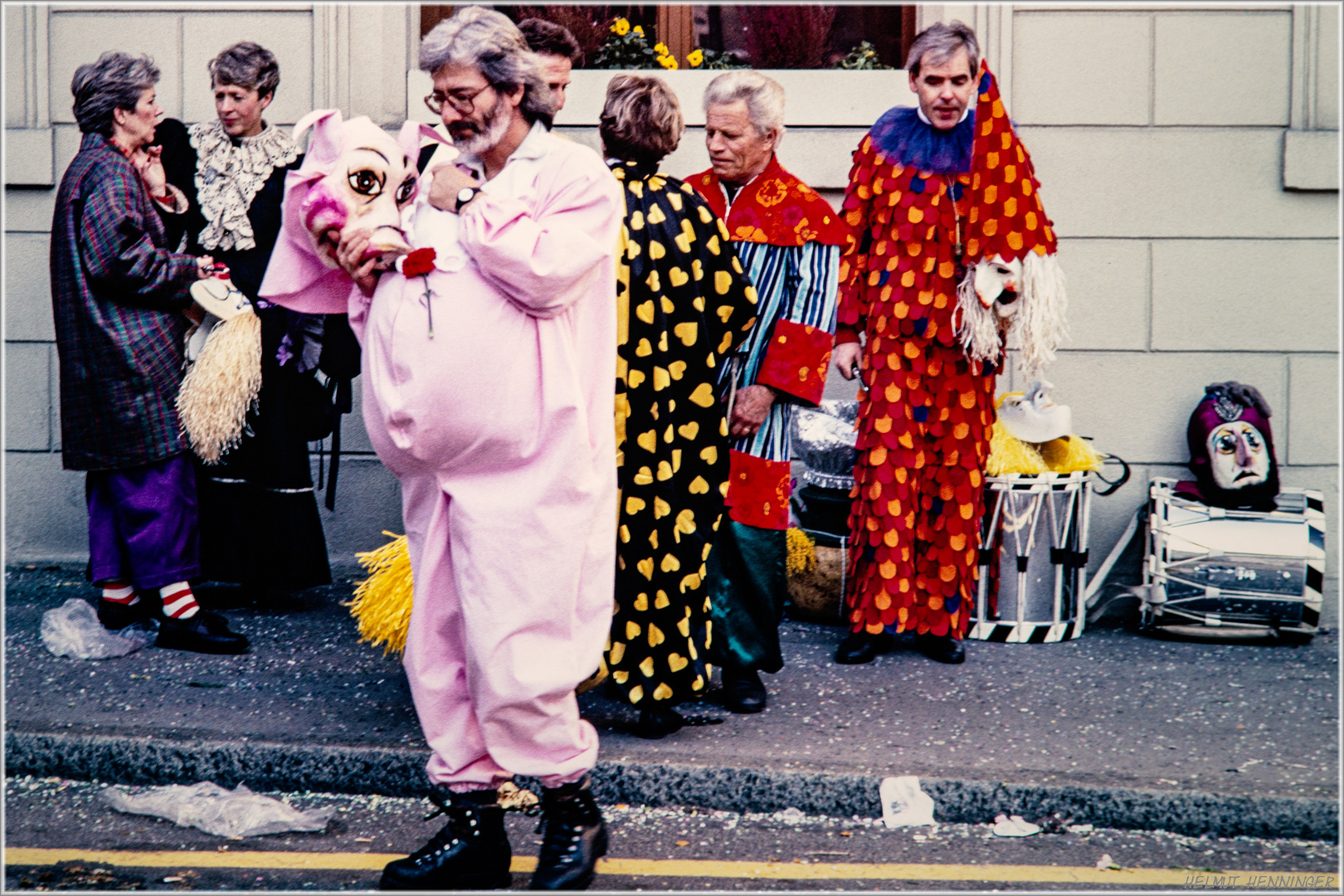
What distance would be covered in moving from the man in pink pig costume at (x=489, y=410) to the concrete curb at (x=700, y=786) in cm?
59

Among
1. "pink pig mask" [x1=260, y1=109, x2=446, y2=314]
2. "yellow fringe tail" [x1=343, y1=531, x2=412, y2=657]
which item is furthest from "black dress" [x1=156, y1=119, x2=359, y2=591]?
"pink pig mask" [x1=260, y1=109, x2=446, y2=314]

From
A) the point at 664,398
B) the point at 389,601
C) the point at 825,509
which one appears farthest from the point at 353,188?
the point at 825,509

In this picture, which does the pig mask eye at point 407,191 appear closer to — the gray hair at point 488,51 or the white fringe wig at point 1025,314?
the gray hair at point 488,51

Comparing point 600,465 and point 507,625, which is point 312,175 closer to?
point 600,465

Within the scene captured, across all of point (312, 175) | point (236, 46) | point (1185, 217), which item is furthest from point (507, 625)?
point (1185, 217)

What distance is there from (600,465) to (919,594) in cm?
212

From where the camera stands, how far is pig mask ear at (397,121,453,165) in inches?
118

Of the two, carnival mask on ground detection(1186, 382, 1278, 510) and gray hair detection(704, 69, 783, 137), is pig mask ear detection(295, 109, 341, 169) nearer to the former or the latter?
gray hair detection(704, 69, 783, 137)

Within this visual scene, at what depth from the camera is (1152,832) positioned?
3.37 m

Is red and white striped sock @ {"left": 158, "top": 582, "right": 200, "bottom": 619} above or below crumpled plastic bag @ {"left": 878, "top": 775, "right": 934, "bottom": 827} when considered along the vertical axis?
above

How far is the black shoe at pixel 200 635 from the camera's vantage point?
447 centimetres

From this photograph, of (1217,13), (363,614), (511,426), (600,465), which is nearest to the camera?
(511,426)

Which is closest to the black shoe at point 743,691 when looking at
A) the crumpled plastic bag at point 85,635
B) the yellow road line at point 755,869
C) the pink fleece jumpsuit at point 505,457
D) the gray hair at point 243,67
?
the yellow road line at point 755,869

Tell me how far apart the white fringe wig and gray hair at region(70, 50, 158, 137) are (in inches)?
116
